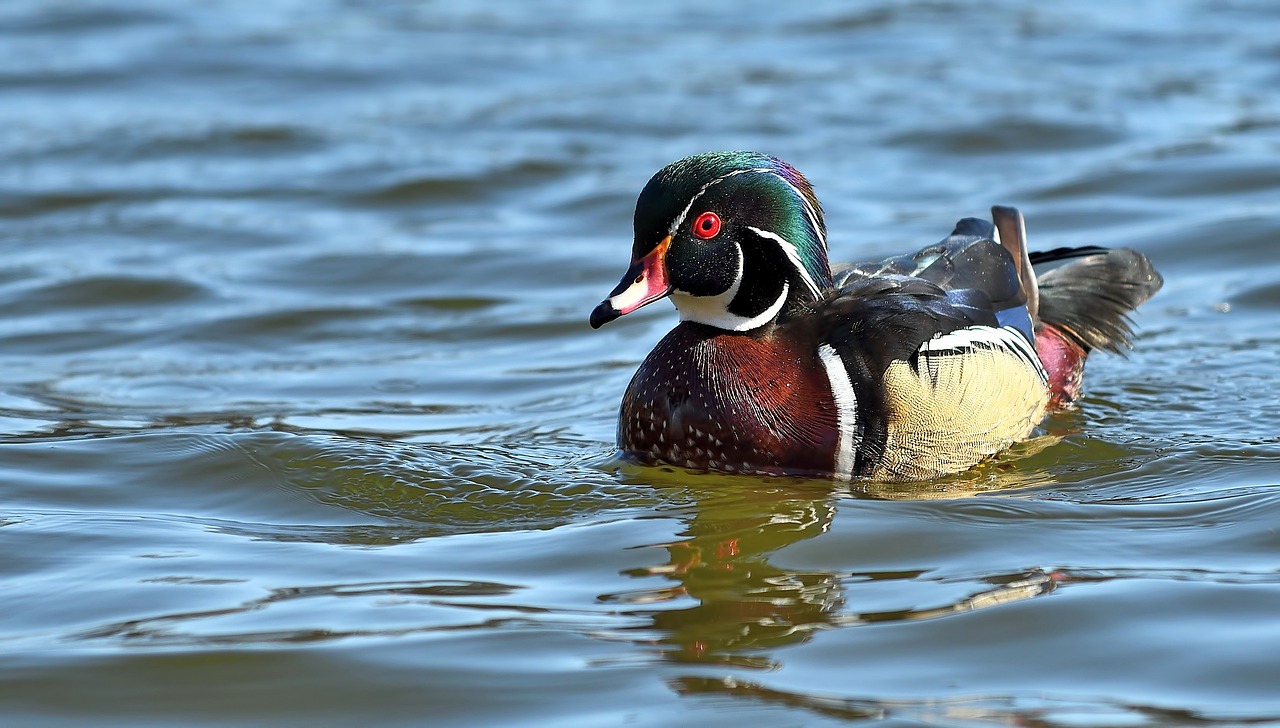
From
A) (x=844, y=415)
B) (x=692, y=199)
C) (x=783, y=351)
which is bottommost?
(x=844, y=415)

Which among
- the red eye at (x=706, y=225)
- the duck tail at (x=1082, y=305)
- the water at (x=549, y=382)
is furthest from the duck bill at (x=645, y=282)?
the duck tail at (x=1082, y=305)

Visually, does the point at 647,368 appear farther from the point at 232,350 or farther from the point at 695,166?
the point at 232,350

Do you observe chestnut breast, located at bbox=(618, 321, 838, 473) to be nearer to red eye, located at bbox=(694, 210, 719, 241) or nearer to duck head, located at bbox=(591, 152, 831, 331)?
duck head, located at bbox=(591, 152, 831, 331)

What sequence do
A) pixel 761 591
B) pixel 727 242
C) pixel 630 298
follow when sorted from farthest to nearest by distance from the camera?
pixel 727 242 < pixel 630 298 < pixel 761 591

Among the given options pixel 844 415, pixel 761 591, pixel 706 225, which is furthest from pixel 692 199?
pixel 761 591

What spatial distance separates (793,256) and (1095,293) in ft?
7.58

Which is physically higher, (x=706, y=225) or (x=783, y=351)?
(x=706, y=225)

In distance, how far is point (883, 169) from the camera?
531 inches

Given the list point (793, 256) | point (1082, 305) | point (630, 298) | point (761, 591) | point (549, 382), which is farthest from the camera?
point (549, 382)

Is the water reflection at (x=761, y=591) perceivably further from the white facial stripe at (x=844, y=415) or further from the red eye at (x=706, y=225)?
the red eye at (x=706, y=225)

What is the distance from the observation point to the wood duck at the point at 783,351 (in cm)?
659

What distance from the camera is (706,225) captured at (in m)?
6.60

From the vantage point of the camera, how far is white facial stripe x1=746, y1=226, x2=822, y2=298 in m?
6.69

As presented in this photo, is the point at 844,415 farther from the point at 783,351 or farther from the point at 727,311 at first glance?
the point at 727,311
